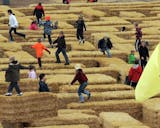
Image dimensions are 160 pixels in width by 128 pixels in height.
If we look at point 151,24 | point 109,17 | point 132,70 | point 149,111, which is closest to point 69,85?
point 132,70

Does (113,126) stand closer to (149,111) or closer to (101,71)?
(149,111)

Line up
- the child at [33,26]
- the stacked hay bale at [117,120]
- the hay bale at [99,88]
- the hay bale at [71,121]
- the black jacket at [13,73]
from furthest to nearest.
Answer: the child at [33,26] < the hay bale at [99,88] < the black jacket at [13,73] < the hay bale at [71,121] < the stacked hay bale at [117,120]

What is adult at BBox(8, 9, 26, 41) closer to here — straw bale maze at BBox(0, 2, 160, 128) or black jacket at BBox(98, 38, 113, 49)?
straw bale maze at BBox(0, 2, 160, 128)

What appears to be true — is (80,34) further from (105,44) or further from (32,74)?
(32,74)

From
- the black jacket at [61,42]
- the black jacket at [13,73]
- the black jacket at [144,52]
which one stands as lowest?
the black jacket at [144,52]

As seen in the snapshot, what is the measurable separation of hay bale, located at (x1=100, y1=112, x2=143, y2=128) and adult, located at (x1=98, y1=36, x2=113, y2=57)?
1004cm

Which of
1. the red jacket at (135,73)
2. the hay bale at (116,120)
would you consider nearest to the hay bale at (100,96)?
the red jacket at (135,73)

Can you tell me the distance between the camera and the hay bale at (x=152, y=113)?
22250 millimetres

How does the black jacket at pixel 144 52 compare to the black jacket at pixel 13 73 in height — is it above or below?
below

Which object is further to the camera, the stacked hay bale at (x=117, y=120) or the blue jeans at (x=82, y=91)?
the blue jeans at (x=82, y=91)

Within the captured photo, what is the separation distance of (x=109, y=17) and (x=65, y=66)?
16.3m

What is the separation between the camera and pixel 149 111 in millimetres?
22812

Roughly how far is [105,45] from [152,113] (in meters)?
10.4

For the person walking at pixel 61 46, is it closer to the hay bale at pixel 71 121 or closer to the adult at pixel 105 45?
the adult at pixel 105 45
